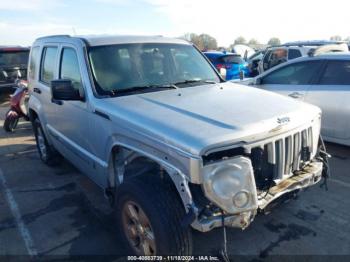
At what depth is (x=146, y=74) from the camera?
148 inches

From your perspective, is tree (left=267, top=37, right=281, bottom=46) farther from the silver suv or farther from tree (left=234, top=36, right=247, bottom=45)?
the silver suv

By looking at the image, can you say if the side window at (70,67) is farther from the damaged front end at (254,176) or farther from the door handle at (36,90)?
the damaged front end at (254,176)

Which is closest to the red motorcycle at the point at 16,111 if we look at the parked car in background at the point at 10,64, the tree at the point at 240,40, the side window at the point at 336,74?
the parked car in background at the point at 10,64

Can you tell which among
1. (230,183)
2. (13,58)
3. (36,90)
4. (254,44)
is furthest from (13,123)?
(254,44)

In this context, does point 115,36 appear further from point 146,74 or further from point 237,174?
point 237,174

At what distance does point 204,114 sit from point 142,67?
4.09 ft

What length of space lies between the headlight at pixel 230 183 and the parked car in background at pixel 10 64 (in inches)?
427

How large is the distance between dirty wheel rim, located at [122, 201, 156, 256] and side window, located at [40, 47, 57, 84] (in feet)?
8.14

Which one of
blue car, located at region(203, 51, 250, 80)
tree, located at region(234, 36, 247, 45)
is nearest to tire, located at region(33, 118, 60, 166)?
blue car, located at region(203, 51, 250, 80)

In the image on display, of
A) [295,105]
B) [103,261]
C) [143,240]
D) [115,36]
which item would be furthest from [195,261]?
[115,36]

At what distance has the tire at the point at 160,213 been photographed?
8.28 feet

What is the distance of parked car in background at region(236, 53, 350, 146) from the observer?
5371 millimetres

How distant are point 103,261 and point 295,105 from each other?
7.51ft

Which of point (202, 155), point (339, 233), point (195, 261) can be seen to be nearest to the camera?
point (202, 155)
